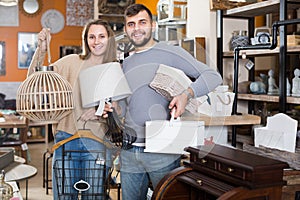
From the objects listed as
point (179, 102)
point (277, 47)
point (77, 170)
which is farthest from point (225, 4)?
point (179, 102)

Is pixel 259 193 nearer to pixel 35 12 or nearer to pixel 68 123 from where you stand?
pixel 68 123

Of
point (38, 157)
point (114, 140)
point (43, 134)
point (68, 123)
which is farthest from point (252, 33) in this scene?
point (43, 134)

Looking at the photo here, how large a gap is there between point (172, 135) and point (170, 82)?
25cm

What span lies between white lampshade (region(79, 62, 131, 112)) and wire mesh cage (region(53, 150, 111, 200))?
726 mm

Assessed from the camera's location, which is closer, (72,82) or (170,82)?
(170,82)

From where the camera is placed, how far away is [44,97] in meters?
1.93

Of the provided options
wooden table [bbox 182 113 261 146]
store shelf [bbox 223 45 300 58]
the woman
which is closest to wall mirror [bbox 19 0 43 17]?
store shelf [bbox 223 45 300 58]

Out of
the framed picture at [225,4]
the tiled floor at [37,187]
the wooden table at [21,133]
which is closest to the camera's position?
the framed picture at [225,4]

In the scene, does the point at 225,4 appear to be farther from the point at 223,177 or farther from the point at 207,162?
the point at 223,177

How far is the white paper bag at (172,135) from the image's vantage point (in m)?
1.78

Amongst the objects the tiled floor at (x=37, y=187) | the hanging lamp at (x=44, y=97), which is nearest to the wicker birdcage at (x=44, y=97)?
the hanging lamp at (x=44, y=97)

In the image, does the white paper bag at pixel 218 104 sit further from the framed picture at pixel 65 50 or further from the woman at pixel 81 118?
the framed picture at pixel 65 50

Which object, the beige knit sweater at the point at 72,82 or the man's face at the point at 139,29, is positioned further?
the beige knit sweater at the point at 72,82

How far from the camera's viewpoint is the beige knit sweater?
1.97 metres
